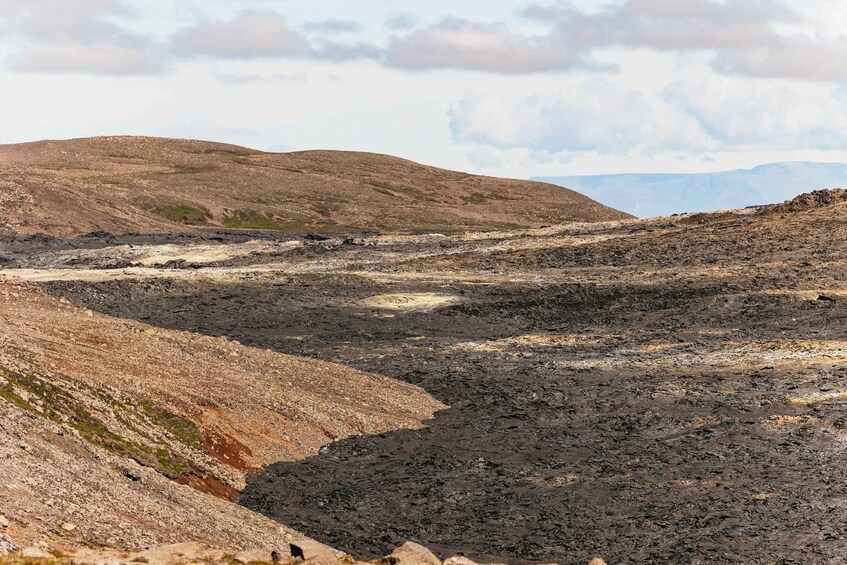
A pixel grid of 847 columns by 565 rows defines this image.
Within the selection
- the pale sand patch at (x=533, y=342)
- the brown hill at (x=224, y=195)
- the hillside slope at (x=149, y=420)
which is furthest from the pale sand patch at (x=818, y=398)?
the brown hill at (x=224, y=195)

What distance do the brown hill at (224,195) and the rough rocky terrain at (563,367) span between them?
23.7 metres

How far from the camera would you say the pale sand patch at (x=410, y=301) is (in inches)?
2478

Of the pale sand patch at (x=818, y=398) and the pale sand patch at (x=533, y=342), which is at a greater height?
the pale sand patch at (x=533, y=342)

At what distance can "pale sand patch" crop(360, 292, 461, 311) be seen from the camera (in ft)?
206

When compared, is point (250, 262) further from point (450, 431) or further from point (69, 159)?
point (69, 159)

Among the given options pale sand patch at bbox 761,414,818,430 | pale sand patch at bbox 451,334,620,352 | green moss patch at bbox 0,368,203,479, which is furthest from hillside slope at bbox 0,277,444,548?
pale sand patch at bbox 761,414,818,430

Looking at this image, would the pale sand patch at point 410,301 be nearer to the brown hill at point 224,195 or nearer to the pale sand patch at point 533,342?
the pale sand patch at point 533,342

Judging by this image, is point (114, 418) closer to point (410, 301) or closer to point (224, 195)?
point (410, 301)

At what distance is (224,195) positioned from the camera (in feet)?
496

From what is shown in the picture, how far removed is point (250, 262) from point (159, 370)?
47.9 metres

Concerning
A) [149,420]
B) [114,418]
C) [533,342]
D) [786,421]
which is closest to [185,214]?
[533,342]

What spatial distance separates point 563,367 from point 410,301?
17.4 meters

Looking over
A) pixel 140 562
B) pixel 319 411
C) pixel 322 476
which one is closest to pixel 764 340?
pixel 319 411

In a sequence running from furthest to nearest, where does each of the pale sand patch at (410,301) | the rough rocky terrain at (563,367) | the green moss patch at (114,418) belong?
the pale sand patch at (410,301), the rough rocky terrain at (563,367), the green moss patch at (114,418)
